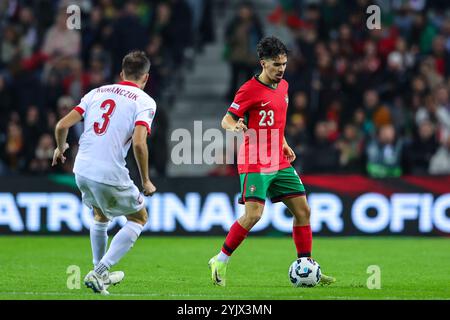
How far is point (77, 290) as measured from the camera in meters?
9.72

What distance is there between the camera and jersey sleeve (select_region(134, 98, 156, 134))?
9344 millimetres

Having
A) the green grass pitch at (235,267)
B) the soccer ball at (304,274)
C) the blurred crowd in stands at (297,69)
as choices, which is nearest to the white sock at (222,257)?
the green grass pitch at (235,267)

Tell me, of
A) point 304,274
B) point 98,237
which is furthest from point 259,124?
point 98,237

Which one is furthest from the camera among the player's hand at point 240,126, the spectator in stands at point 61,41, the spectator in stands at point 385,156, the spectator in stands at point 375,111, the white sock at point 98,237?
the spectator in stands at point 61,41

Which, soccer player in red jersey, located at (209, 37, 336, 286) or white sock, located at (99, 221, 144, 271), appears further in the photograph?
soccer player in red jersey, located at (209, 37, 336, 286)

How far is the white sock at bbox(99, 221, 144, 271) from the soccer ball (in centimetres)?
167

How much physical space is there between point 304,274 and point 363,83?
32.8ft

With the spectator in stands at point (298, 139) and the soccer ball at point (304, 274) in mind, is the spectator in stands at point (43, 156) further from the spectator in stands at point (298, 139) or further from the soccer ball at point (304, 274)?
the soccer ball at point (304, 274)

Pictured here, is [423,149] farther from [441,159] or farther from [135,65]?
[135,65]

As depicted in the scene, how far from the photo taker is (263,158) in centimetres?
1051

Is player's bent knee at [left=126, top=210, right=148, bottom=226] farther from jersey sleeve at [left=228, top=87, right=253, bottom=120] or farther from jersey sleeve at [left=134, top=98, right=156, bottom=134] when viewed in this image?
jersey sleeve at [left=228, top=87, right=253, bottom=120]

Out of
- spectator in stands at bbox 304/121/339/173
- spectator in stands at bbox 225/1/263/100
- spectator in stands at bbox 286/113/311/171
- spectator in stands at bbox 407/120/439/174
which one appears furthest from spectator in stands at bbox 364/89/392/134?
spectator in stands at bbox 225/1/263/100

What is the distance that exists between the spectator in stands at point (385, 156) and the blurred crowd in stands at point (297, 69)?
0.06ft

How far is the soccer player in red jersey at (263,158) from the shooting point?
10414 millimetres
